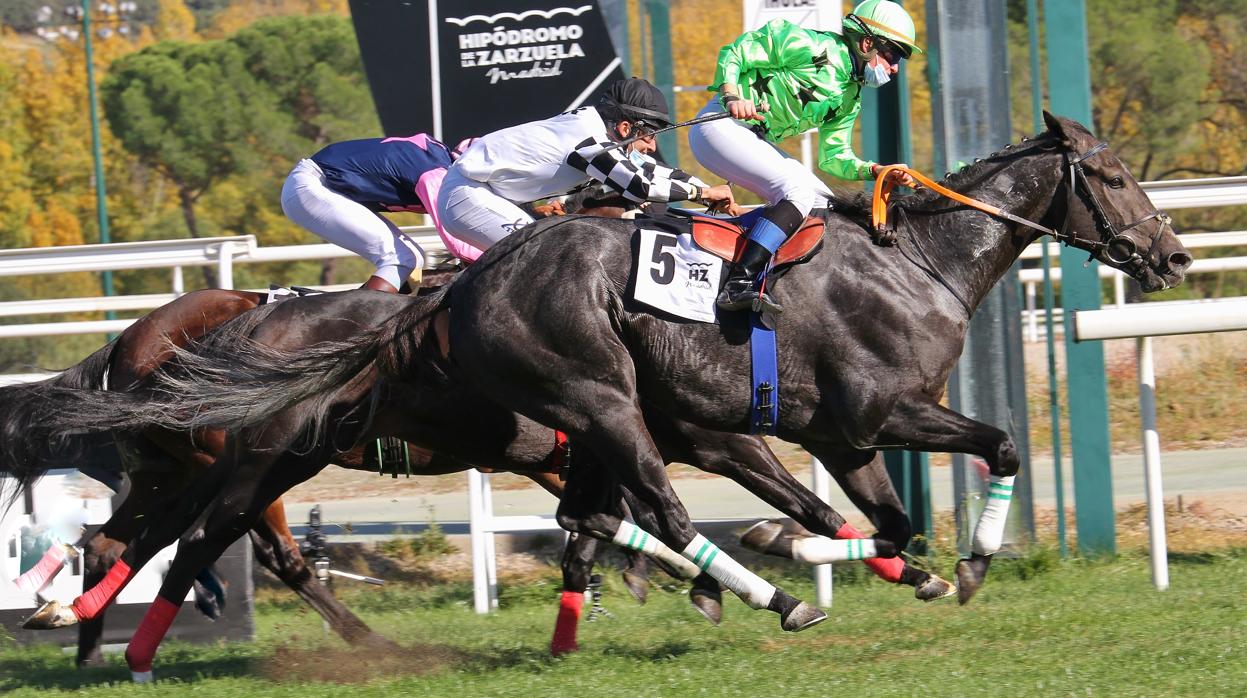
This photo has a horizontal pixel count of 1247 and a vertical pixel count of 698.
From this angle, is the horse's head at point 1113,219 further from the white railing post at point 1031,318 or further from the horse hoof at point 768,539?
the white railing post at point 1031,318

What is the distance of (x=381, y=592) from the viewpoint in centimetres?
737

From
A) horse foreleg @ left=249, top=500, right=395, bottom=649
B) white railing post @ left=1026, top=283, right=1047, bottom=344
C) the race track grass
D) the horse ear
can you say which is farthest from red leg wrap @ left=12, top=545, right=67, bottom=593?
white railing post @ left=1026, top=283, right=1047, bottom=344

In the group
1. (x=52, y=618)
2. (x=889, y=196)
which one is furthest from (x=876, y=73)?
(x=52, y=618)

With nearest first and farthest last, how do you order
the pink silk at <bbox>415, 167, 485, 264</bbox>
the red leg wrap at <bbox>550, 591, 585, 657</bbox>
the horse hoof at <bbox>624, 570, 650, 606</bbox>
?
the red leg wrap at <bbox>550, 591, 585, 657</bbox>
the pink silk at <bbox>415, 167, 485, 264</bbox>
the horse hoof at <bbox>624, 570, 650, 606</bbox>

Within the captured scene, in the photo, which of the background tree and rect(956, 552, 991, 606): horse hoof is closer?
rect(956, 552, 991, 606): horse hoof

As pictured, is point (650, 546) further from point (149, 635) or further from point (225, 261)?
point (225, 261)

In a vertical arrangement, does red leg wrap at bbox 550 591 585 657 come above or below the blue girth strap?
below

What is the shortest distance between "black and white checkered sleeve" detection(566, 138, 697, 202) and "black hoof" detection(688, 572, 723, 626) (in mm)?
1437

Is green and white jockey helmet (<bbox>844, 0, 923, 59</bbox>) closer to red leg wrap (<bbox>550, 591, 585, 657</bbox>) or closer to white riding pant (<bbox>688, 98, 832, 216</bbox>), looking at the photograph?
white riding pant (<bbox>688, 98, 832, 216</bbox>)

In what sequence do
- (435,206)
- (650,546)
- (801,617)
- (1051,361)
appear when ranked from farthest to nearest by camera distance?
1. (1051,361)
2. (435,206)
3. (650,546)
4. (801,617)

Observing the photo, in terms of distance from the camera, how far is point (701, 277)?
5016 mm

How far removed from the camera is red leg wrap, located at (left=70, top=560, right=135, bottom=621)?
5.60m

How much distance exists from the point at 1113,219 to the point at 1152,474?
127cm

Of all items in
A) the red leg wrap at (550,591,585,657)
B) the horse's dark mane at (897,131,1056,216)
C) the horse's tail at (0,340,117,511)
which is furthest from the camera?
the horse's tail at (0,340,117,511)
